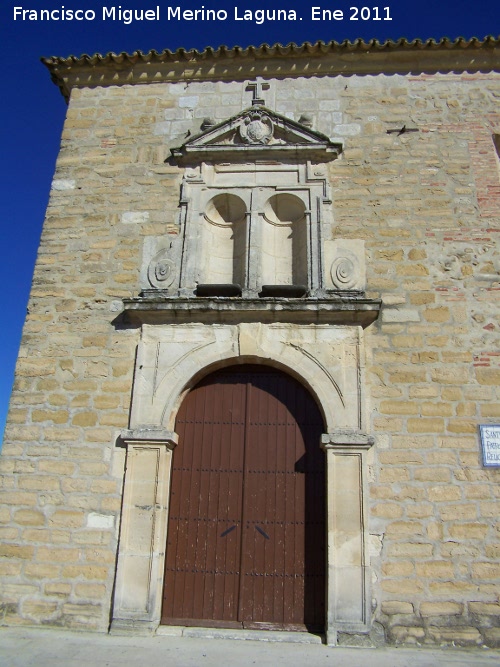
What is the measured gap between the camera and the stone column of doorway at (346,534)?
179 inches

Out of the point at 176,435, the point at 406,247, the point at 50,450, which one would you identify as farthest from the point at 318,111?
the point at 50,450

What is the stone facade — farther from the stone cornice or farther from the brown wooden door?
the brown wooden door

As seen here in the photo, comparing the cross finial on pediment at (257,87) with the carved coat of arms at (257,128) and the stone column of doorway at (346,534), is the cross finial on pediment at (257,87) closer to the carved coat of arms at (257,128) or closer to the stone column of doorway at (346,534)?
the carved coat of arms at (257,128)

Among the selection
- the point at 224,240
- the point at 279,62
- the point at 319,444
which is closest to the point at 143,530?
the point at 319,444

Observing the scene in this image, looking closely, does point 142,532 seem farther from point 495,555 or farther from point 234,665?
point 495,555

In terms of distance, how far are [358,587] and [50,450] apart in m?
2.93

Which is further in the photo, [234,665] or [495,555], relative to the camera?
[495,555]

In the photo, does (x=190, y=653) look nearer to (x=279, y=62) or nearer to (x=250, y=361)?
(x=250, y=361)

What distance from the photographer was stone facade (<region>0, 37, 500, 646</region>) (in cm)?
478

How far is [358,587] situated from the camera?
4605mm

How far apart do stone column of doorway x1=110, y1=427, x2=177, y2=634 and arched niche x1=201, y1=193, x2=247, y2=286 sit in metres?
1.78

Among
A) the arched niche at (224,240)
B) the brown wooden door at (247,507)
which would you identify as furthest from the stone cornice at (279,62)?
the brown wooden door at (247,507)

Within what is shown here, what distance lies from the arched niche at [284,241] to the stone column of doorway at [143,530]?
1986mm

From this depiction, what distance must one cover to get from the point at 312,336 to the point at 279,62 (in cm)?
337
